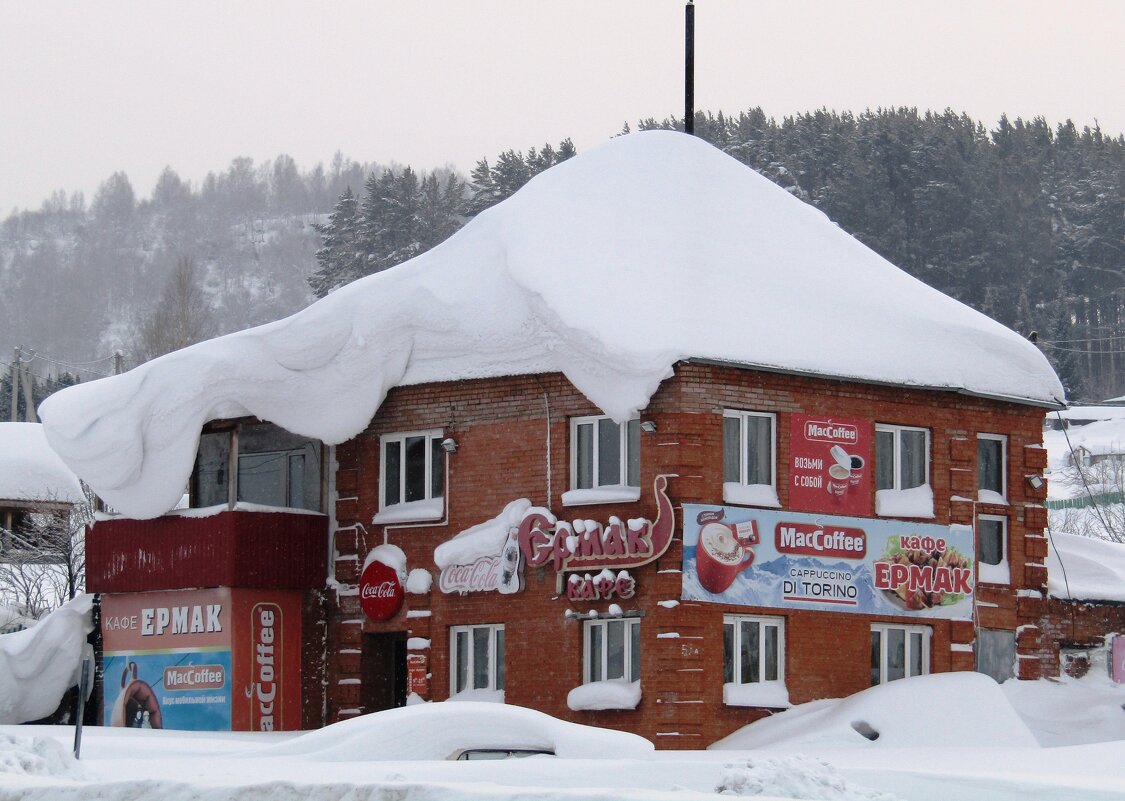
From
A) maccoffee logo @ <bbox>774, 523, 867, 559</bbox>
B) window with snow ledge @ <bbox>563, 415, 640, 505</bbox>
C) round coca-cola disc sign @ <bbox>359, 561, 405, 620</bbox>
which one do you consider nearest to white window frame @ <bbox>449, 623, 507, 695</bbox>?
round coca-cola disc sign @ <bbox>359, 561, 405, 620</bbox>

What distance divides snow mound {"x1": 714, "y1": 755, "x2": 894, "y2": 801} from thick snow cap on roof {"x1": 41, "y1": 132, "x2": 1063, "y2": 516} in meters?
11.9

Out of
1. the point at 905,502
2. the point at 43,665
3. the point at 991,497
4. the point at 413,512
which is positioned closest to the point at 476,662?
the point at 413,512

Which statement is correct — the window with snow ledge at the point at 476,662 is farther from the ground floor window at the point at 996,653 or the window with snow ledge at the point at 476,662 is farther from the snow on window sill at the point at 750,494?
the ground floor window at the point at 996,653

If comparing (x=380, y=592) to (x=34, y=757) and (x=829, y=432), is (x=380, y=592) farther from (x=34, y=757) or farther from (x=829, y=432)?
(x=34, y=757)

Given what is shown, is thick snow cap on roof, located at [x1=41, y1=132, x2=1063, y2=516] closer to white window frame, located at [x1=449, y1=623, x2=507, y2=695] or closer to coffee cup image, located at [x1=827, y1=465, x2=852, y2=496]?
coffee cup image, located at [x1=827, y1=465, x2=852, y2=496]

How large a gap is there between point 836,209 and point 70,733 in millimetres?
66868

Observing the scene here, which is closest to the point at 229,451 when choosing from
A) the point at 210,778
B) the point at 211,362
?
the point at 211,362

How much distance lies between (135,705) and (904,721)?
40.7ft

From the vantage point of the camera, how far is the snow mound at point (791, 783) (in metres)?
13.8

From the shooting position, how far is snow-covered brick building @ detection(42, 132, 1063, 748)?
1013 inches

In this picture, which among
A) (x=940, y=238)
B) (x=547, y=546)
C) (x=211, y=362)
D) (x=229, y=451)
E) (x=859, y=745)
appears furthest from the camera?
(x=940, y=238)

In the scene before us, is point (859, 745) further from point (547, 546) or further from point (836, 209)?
point (836, 209)

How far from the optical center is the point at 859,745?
24281 mm

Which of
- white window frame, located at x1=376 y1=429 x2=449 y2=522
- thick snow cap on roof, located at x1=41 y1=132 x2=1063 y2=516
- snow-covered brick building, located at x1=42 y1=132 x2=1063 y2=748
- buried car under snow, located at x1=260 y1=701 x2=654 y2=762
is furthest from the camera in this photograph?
white window frame, located at x1=376 y1=429 x2=449 y2=522
